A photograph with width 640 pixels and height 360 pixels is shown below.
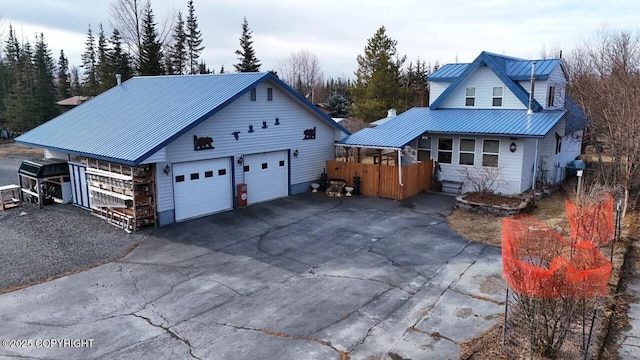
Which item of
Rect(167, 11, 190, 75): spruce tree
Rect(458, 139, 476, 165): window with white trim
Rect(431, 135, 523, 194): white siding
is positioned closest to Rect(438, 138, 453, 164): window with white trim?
Rect(431, 135, 523, 194): white siding

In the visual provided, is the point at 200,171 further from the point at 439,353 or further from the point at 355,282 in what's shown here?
the point at 439,353

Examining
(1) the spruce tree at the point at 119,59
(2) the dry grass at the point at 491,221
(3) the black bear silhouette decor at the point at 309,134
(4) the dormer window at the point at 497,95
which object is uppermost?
(1) the spruce tree at the point at 119,59

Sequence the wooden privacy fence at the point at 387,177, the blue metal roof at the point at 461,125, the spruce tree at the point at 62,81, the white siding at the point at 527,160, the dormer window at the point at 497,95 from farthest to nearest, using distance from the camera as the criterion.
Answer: the spruce tree at the point at 62,81, the dormer window at the point at 497,95, the wooden privacy fence at the point at 387,177, the white siding at the point at 527,160, the blue metal roof at the point at 461,125

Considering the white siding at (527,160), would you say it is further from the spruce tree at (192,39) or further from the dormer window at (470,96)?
the spruce tree at (192,39)

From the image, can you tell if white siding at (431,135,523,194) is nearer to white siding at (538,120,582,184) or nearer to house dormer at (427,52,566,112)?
house dormer at (427,52,566,112)

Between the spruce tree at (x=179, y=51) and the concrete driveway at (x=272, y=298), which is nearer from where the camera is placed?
the concrete driveway at (x=272, y=298)

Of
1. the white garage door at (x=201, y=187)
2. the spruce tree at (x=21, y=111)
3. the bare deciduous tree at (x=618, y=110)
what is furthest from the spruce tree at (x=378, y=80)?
the spruce tree at (x=21, y=111)

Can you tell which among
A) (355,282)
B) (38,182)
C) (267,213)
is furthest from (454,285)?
(38,182)
